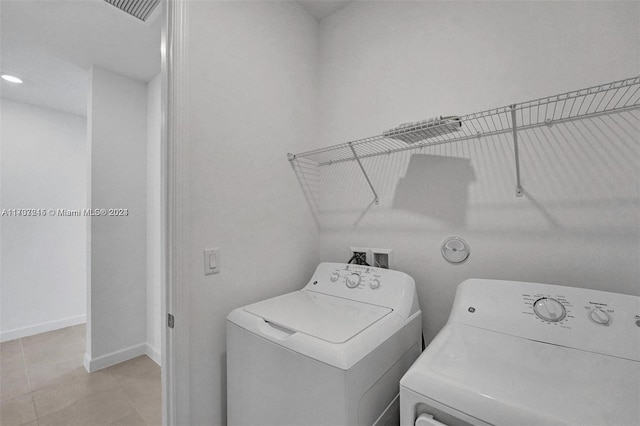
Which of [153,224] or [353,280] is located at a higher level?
[153,224]

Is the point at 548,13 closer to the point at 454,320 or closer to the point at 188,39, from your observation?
the point at 454,320

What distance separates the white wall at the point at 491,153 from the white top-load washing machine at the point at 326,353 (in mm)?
312

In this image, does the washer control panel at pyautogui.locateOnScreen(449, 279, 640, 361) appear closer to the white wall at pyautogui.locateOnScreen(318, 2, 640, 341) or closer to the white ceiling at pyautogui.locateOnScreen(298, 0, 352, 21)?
the white wall at pyautogui.locateOnScreen(318, 2, 640, 341)

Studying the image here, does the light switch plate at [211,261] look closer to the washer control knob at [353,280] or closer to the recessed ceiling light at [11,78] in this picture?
the washer control knob at [353,280]

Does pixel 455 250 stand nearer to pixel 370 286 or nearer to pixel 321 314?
pixel 370 286

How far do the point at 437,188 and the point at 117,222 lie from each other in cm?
277

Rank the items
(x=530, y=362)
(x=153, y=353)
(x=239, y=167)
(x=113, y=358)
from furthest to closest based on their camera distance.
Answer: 1. (x=153, y=353)
2. (x=113, y=358)
3. (x=239, y=167)
4. (x=530, y=362)

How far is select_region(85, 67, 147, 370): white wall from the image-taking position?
2.42 m

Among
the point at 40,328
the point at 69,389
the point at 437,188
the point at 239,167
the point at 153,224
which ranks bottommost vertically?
the point at 69,389

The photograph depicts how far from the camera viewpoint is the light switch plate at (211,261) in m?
1.25

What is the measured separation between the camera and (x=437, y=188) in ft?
4.67

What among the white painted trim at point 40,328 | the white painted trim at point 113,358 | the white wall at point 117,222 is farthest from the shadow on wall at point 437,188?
the white painted trim at point 40,328

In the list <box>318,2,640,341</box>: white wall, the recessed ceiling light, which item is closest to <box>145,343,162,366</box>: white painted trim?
<box>318,2,640,341</box>: white wall

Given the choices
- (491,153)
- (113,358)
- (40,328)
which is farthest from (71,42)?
(40,328)
